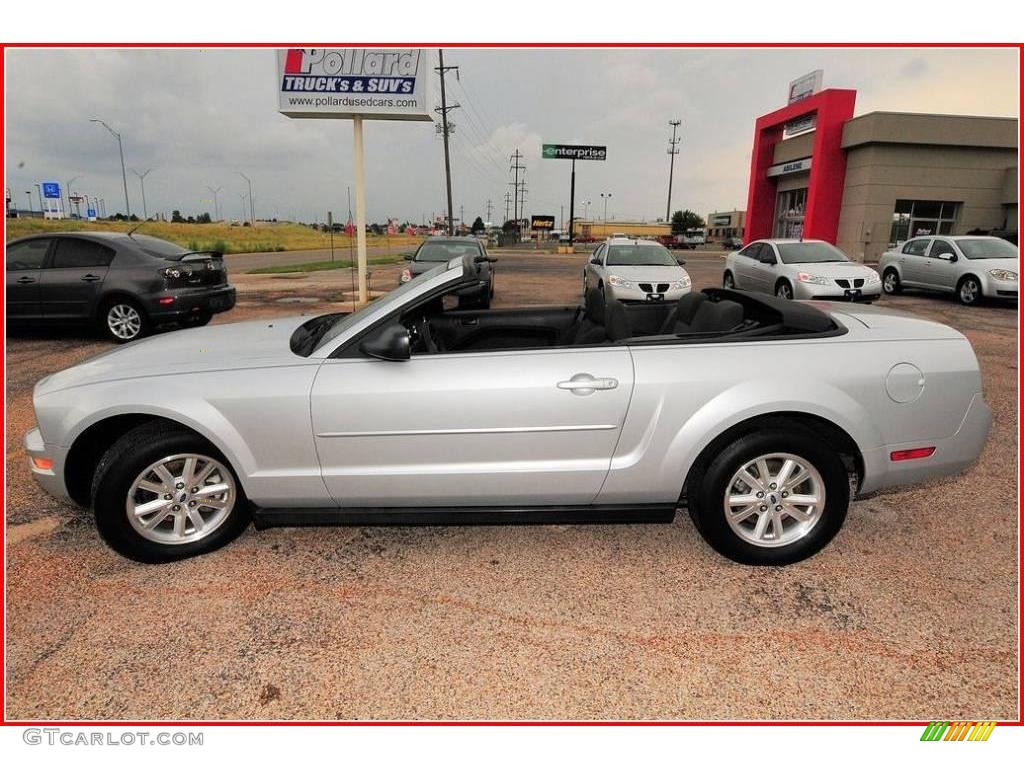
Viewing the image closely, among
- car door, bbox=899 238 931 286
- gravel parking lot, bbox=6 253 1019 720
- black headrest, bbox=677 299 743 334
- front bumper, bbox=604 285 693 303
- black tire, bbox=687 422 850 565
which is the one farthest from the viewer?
car door, bbox=899 238 931 286

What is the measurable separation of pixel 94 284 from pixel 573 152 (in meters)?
52.5

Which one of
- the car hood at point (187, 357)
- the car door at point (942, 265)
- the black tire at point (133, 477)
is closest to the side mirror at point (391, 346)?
the car hood at point (187, 357)

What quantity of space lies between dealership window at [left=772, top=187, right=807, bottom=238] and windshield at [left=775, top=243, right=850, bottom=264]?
19.3 metres

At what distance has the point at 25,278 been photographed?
8.02 meters

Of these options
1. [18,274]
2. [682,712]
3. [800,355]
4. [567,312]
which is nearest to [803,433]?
[800,355]

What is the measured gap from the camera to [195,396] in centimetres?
275

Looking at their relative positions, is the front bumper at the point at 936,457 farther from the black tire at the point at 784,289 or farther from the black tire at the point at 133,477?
the black tire at the point at 784,289

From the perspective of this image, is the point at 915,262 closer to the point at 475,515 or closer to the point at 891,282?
the point at 891,282

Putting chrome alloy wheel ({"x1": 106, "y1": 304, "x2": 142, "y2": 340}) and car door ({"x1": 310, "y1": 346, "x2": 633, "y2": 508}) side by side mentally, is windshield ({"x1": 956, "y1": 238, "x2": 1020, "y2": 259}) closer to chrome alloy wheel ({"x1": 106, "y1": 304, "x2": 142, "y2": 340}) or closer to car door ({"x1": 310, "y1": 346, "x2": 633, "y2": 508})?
car door ({"x1": 310, "y1": 346, "x2": 633, "y2": 508})

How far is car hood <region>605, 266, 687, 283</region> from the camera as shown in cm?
1083

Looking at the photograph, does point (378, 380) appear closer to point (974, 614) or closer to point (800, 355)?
point (800, 355)

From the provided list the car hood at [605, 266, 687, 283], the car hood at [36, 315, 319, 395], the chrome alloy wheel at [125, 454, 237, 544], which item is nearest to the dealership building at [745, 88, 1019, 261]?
the car hood at [605, 266, 687, 283]

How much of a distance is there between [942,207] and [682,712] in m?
31.9

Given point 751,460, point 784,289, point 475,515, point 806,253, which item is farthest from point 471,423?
point 806,253
